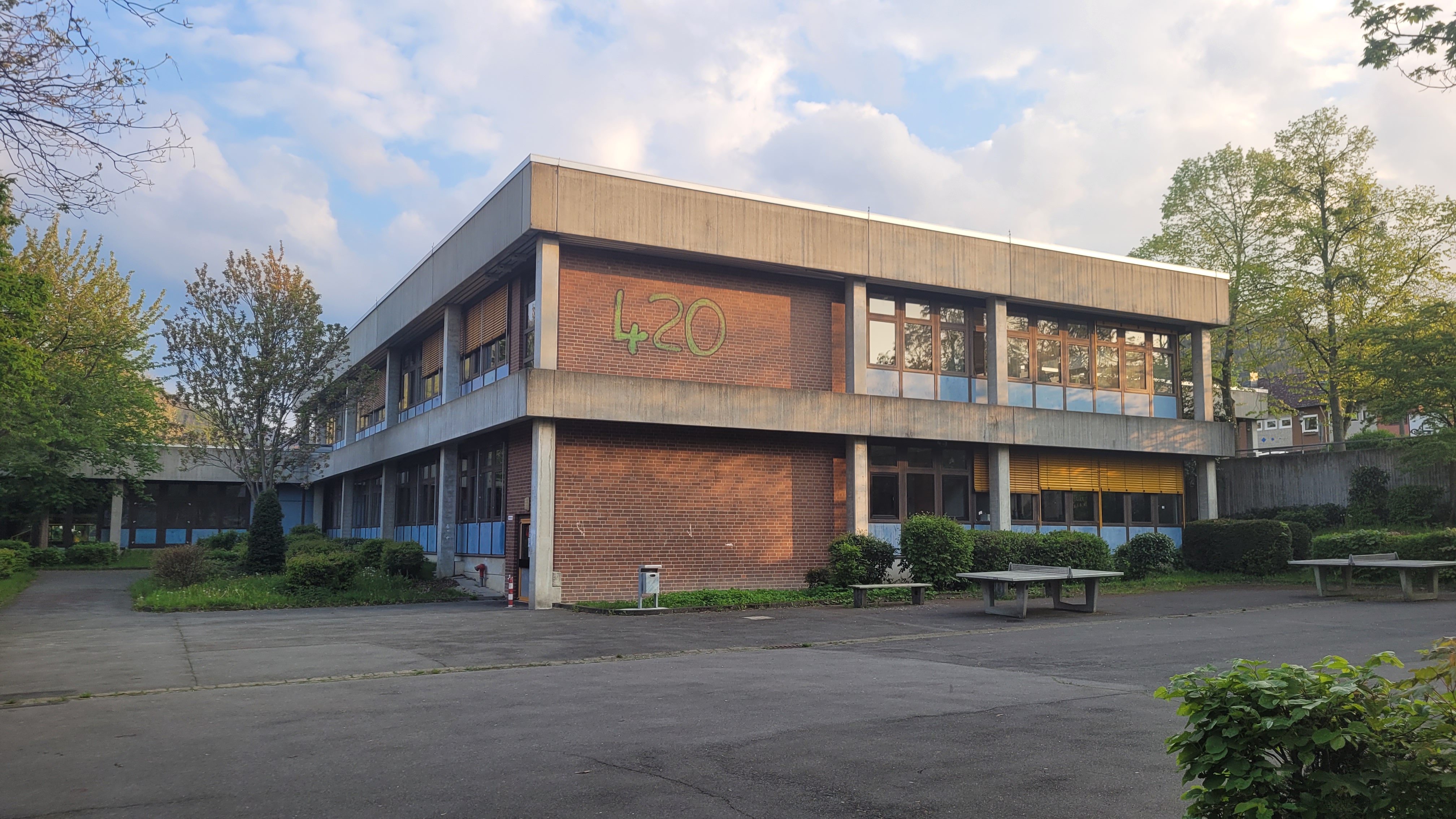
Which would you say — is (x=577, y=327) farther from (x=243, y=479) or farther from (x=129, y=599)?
(x=243, y=479)

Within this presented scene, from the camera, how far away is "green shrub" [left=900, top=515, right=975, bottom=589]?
73.4 feet

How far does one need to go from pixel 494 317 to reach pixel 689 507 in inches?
294

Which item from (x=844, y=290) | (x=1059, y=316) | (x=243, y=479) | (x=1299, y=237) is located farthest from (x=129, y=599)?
(x=1299, y=237)

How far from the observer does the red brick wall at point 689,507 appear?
863 inches

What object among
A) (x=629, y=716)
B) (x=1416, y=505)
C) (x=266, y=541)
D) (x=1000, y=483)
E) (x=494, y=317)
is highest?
(x=494, y=317)

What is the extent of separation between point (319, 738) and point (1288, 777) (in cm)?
657

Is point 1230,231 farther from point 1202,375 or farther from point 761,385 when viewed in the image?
point 761,385

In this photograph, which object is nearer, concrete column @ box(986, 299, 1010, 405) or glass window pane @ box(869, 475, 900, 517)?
glass window pane @ box(869, 475, 900, 517)

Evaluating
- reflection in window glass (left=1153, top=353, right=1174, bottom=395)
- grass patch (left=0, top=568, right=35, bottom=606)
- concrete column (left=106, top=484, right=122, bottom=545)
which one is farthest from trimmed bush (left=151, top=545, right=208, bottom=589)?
concrete column (left=106, top=484, right=122, bottom=545)

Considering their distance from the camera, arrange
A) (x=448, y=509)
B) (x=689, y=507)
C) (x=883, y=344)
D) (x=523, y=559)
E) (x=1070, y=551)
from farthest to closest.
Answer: (x=448, y=509), (x=883, y=344), (x=1070, y=551), (x=523, y=559), (x=689, y=507)

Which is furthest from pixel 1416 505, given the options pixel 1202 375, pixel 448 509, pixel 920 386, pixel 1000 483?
pixel 448 509

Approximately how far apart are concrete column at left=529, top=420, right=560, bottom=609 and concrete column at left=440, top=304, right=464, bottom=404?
7813 millimetres

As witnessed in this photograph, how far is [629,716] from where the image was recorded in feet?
28.1

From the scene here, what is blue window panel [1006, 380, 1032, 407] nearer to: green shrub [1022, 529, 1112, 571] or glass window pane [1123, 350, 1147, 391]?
glass window pane [1123, 350, 1147, 391]
